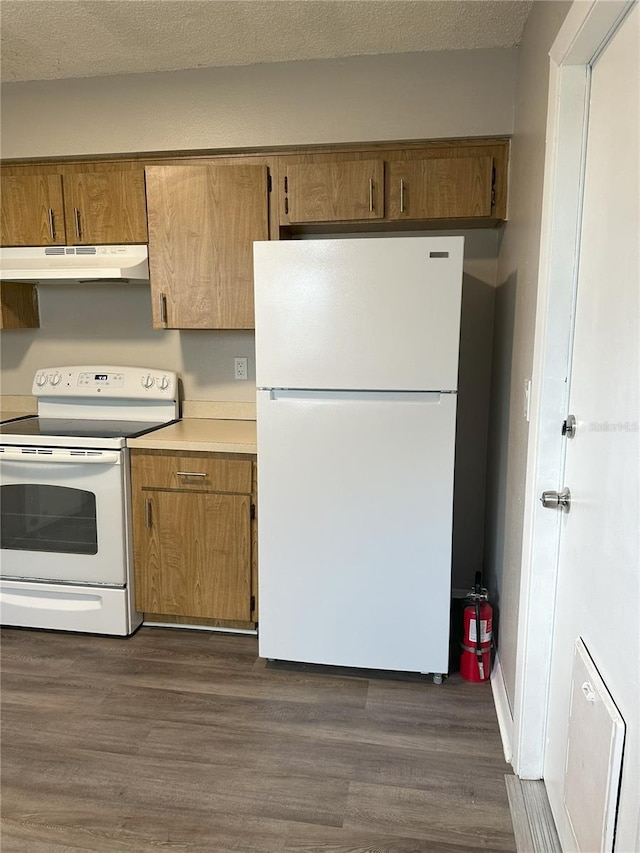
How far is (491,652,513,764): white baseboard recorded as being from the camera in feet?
6.41

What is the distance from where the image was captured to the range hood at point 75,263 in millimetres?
2691

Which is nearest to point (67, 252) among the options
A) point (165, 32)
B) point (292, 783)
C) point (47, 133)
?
Answer: point (47, 133)

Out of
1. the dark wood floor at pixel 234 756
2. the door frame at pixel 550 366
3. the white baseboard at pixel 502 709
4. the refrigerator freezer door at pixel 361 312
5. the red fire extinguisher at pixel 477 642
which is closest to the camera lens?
the door frame at pixel 550 366

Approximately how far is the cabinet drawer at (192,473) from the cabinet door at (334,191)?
108 centimetres

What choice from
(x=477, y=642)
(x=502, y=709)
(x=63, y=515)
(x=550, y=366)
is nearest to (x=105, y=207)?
(x=63, y=515)

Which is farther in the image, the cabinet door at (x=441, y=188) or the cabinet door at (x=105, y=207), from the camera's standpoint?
the cabinet door at (x=105, y=207)

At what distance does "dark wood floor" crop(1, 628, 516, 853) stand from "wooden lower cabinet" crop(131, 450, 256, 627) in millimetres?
206

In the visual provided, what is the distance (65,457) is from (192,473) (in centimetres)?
53

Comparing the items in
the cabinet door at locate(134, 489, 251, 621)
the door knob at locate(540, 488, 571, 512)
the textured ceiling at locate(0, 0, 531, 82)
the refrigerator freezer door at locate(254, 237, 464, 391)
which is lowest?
the cabinet door at locate(134, 489, 251, 621)

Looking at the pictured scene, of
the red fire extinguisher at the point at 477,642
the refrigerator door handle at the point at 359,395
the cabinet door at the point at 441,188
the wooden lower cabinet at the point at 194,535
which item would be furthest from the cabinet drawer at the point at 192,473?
the cabinet door at the point at 441,188

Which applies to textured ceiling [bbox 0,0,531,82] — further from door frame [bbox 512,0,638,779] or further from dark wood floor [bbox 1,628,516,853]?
dark wood floor [bbox 1,628,516,853]

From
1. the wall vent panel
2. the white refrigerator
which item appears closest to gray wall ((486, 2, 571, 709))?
the white refrigerator

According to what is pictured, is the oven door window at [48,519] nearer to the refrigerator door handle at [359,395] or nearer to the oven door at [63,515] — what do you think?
the oven door at [63,515]

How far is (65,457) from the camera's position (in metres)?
2.57
